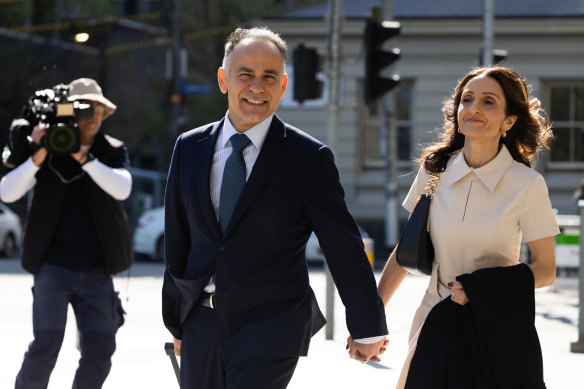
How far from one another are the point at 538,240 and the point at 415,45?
82.3 feet

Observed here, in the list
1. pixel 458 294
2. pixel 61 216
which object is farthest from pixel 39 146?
pixel 458 294

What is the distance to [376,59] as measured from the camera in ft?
38.2

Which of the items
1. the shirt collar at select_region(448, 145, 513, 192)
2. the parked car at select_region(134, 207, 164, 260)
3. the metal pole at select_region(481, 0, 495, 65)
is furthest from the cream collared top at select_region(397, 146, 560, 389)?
the parked car at select_region(134, 207, 164, 260)

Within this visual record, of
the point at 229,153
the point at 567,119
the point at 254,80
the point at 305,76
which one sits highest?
the point at 305,76

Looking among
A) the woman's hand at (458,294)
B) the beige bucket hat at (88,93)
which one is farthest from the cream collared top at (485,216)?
the beige bucket hat at (88,93)

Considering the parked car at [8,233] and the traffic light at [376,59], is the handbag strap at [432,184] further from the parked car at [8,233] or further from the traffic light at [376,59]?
the parked car at [8,233]

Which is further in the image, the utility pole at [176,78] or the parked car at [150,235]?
the utility pole at [176,78]

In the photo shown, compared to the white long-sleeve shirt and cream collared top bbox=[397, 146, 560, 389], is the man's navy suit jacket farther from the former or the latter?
the white long-sleeve shirt

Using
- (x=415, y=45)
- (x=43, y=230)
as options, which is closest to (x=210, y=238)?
(x=43, y=230)

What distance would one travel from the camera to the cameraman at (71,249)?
5805mm

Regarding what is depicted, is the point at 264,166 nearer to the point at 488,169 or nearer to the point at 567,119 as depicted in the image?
the point at 488,169

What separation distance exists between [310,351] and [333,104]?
345 cm

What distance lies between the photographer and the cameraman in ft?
19.0

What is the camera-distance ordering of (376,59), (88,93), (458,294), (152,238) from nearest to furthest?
(458,294)
(88,93)
(376,59)
(152,238)
